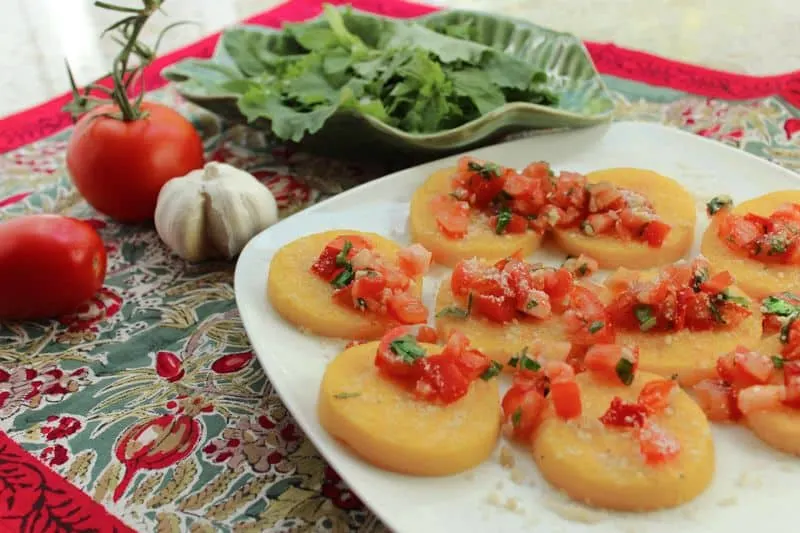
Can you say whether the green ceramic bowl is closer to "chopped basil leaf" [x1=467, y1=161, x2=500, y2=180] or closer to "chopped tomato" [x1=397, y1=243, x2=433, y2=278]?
"chopped basil leaf" [x1=467, y1=161, x2=500, y2=180]

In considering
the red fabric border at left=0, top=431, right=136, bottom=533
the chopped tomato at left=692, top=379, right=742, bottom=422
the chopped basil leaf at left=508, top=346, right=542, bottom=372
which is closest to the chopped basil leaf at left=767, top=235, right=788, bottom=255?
the chopped tomato at left=692, top=379, right=742, bottom=422

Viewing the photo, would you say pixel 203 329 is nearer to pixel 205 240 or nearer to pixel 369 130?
pixel 205 240

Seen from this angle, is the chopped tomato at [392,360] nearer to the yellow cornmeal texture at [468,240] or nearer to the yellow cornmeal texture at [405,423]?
the yellow cornmeal texture at [405,423]

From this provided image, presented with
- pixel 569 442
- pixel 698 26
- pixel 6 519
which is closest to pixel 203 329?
pixel 6 519

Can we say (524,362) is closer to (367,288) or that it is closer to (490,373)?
(490,373)

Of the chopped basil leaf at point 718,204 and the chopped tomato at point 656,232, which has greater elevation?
the chopped basil leaf at point 718,204

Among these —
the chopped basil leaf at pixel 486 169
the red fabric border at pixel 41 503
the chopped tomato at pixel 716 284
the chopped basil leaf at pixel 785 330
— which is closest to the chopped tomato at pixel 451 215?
the chopped basil leaf at pixel 486 169
